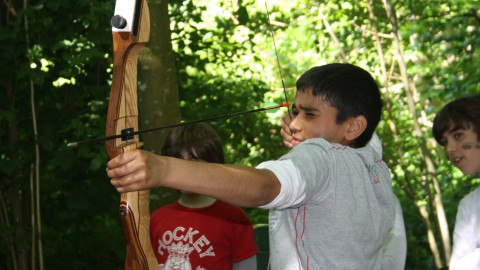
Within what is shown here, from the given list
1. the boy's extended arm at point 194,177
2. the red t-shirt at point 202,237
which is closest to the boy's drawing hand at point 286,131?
the red t-shirt at point 202,237

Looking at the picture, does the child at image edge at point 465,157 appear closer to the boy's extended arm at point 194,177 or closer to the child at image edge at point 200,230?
the child at image edge at point 200,230

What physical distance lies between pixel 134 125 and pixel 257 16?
16.2 ft

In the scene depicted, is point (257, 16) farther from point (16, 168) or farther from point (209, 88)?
point (16, 168)

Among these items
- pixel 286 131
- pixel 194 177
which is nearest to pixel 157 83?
pixel 286 131

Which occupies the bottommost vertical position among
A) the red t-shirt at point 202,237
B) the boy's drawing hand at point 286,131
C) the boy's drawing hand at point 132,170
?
the red t-shirt at point 202,237

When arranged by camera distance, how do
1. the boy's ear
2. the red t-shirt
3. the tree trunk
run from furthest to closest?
1. the tree trunk
2. the red t-shirt
3. the boy's ear

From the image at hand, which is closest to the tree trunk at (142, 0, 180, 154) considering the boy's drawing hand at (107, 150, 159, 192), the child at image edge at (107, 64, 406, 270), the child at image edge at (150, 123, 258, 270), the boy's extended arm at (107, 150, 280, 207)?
the child at image edge at (150, 123, 258, 270)

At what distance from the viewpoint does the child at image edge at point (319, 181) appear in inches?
68.2

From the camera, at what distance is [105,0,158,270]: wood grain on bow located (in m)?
2.01

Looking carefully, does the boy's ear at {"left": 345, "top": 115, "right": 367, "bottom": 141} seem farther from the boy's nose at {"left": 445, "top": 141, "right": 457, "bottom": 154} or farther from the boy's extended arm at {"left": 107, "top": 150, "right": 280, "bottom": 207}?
the boy's nose at {"left": 445, "top": 141, "right": 457, "bottom": 154}

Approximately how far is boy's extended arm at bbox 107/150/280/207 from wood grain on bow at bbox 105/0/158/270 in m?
0.29

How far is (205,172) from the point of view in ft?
5.72

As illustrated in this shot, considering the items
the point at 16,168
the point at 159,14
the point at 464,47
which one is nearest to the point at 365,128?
the point at 159,14

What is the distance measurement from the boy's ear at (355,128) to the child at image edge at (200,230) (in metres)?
0.98
